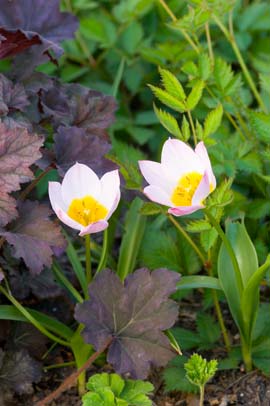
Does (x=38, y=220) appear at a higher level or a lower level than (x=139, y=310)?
higher

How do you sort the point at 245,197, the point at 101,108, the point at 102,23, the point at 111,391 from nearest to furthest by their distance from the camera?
the point at 111,391 → the point at 101,108 → the point at 245,197 → the point at 102,23

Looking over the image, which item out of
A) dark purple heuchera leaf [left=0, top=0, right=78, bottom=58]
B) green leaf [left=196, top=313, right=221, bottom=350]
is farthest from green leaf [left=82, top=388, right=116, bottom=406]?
dark purple heuchera leaf [left=0, top=0, right=78, bottom=58]

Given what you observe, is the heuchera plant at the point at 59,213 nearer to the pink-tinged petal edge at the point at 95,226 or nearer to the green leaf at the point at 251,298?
the pink-tinged petal edge at the point at 95,226

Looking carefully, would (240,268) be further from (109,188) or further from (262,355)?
(109,188)

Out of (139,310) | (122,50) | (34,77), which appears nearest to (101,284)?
(139,310)

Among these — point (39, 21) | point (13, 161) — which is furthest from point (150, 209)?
point (39, 21)

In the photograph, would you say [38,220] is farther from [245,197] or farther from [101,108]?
[245,197]

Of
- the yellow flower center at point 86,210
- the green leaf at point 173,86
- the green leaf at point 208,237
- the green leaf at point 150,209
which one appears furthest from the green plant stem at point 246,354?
the green leaf at point 173,86
